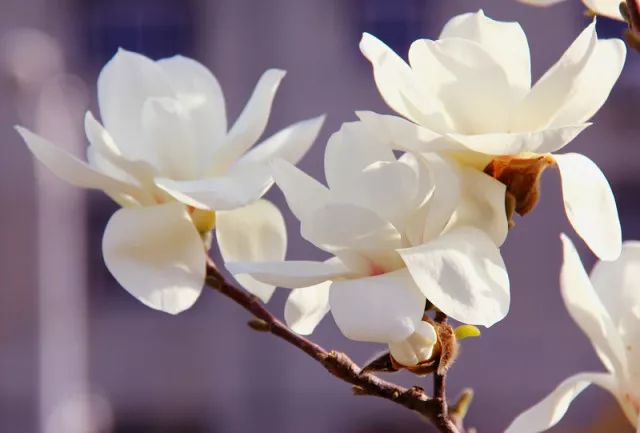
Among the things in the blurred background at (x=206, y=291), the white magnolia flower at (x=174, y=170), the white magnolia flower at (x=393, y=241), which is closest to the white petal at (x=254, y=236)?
the white magnolia flower at (x=174, y=170)

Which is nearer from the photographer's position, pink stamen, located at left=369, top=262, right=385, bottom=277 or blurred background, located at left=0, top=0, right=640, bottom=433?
pink stamen, located at left=369, top=262, right=385, bottom=277

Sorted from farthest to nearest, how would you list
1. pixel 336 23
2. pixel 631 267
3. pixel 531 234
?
1. pixel 336 23
2. pixel 531 234
3. pixel 631 267

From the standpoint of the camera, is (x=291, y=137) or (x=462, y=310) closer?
(x=462, y=310)

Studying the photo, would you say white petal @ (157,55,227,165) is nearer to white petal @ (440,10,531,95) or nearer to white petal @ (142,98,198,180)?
white petal @ (142,98,198,180)

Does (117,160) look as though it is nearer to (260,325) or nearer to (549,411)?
(260,325)

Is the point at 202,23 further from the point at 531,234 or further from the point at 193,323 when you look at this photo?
the point at 531,234

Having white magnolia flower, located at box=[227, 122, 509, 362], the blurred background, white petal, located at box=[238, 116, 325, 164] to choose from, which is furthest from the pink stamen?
the blurred background

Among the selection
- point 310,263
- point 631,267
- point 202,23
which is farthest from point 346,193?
point 202,23

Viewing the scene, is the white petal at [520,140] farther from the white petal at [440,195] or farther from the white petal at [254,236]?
the white petal at [254,236]
